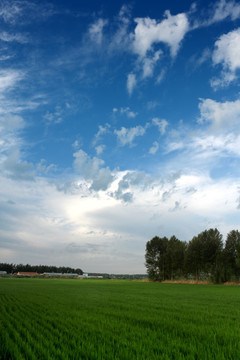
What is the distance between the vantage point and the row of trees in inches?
3182

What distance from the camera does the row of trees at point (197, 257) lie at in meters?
80.8

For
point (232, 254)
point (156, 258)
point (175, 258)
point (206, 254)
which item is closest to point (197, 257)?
point (206, 254)

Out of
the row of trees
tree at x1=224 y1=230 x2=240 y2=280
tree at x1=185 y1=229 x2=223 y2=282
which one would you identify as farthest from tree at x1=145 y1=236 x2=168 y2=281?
tree at x1=224 y1=230 x2=240 y2=280

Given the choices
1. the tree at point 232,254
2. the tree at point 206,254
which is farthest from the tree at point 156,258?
the tree at point 232,254

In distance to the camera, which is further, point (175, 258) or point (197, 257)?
point (175, 258)

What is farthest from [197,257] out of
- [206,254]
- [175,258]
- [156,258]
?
[156,258]

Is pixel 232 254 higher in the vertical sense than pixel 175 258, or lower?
higher

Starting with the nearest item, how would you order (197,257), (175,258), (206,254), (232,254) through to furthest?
(232,254)
(206,254)
(197,257)
(175,258)

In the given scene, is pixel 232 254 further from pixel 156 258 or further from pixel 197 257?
pixel 156 258

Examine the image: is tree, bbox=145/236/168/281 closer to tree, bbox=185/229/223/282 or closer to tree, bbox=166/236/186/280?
tree, bbox=166/236/186/280

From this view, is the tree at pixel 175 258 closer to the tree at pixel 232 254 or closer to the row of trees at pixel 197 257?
the row of trees at pixel 197 257

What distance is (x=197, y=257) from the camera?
89.3 m

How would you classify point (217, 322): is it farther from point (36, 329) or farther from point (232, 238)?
point (232, 238)

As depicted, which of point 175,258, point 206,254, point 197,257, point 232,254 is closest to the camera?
point 232,254
